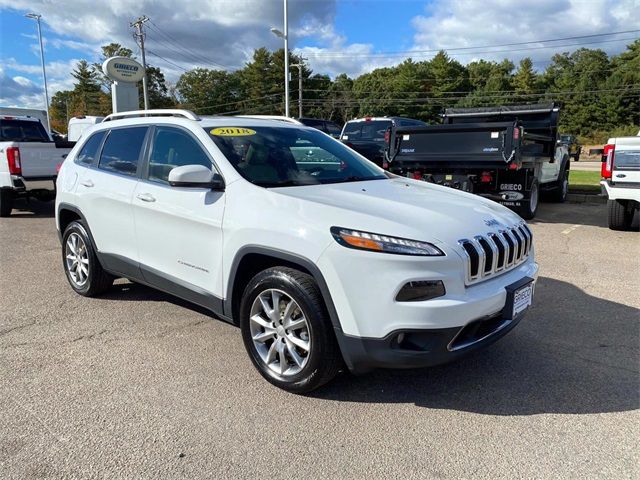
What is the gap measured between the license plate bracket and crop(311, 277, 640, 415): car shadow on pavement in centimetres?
51

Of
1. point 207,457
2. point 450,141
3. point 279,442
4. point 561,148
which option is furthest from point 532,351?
point 561,148

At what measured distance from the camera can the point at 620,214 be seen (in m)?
8.27

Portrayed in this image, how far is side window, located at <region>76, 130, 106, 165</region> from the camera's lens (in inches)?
195

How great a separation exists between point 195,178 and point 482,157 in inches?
250

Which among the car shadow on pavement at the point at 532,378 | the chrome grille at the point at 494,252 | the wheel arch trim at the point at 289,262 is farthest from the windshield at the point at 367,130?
the wheel arch trim at the point at 289,262

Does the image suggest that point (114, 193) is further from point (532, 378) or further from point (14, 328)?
point (532, 378)

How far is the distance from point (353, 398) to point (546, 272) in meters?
3.81

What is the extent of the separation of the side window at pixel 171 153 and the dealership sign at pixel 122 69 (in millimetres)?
11303

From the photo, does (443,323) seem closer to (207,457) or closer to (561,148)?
(207,457)

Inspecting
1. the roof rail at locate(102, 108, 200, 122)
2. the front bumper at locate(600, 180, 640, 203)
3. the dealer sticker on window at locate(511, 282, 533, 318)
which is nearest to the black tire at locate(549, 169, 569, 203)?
the front bumper at locate(600, 180, 640, 203)

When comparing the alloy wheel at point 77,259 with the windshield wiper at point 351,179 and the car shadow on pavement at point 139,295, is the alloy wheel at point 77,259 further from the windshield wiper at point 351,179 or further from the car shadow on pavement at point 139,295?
the windshield wiper at point 351,179

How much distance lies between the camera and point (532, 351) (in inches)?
150

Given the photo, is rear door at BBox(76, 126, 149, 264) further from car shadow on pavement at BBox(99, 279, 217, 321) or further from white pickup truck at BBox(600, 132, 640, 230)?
white pickup truck at BBox(600, 132, 640, 230)

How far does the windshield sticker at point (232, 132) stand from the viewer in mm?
3832
